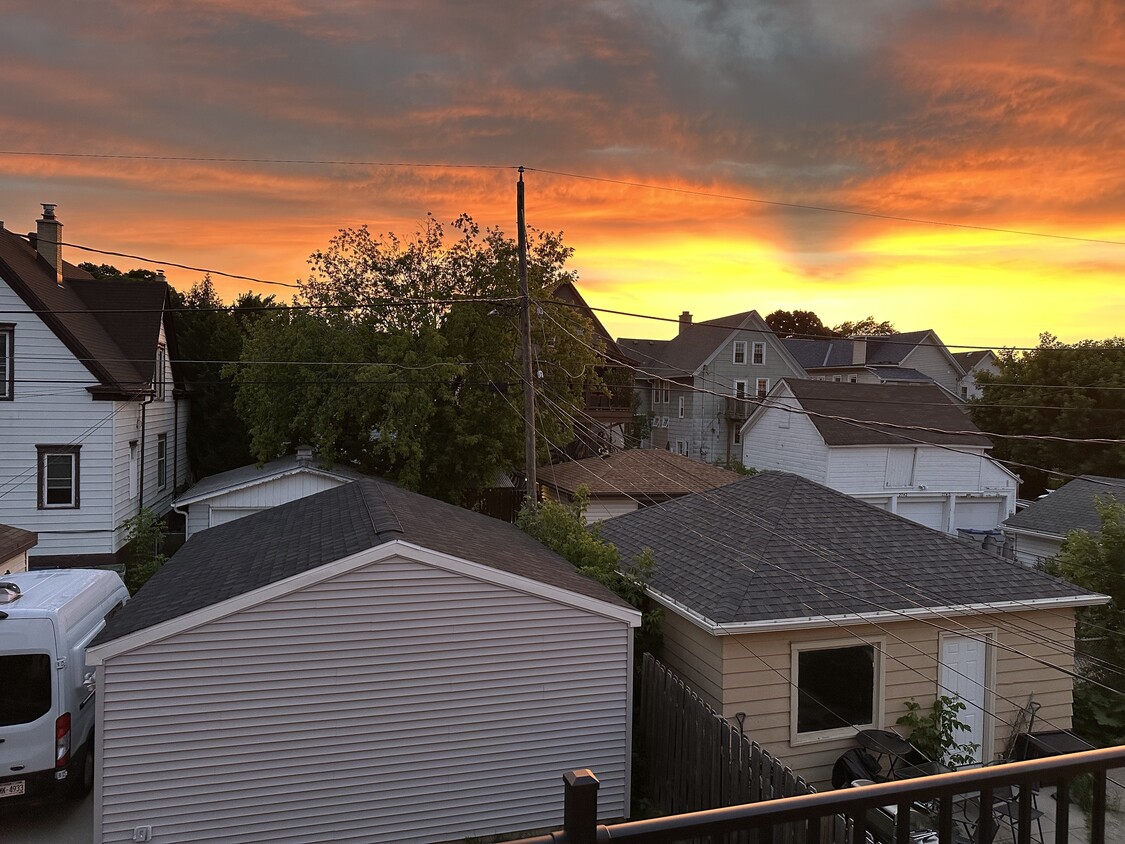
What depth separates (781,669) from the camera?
8836 mm

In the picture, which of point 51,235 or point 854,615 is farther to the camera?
point 51,235

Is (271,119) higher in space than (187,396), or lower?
higher

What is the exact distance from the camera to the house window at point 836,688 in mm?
9000

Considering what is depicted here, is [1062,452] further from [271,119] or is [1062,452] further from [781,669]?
[271,119]

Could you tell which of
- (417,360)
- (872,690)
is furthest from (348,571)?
(417,360)

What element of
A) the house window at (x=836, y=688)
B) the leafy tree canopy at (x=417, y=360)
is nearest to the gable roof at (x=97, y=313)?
the leafy tree canopy at (x=417, y=360)

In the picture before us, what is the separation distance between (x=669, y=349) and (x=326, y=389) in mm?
31869

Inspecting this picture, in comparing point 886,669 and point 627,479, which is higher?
point 627,479

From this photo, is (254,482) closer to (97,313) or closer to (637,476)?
(97,313)

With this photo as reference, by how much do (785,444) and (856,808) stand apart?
33.1 m

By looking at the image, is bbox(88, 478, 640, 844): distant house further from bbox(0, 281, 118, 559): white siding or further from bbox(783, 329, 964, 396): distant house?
bbox(783, 329, 964, 396): distant house

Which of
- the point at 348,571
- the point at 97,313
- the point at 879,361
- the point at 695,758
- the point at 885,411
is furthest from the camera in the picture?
the point at 879,361

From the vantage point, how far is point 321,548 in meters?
8.34

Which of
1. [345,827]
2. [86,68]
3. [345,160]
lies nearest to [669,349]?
[345,160]
